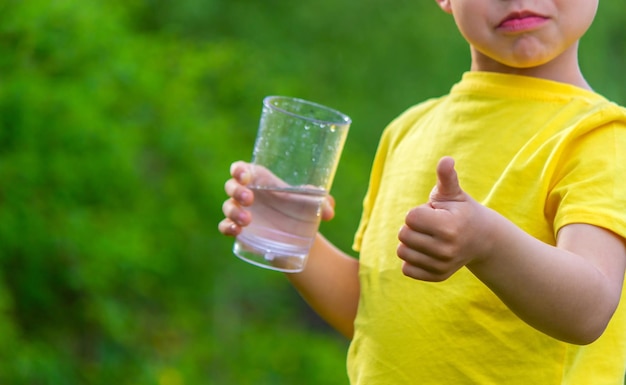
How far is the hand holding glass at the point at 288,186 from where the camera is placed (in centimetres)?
194

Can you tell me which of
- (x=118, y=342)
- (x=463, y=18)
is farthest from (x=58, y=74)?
(x=463, y=18)

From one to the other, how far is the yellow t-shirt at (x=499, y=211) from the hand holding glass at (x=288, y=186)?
136 millimetres

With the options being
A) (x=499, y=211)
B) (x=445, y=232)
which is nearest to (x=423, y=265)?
(x=445, y=232)

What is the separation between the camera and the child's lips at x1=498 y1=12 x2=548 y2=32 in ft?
5.61

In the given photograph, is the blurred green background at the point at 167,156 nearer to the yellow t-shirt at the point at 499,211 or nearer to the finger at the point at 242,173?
the finger at the point at 242,173

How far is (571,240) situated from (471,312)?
24 centimetres

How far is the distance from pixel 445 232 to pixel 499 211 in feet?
0.99

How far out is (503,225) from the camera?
1.45 m

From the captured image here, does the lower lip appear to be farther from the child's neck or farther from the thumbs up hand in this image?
the thumbs up hand

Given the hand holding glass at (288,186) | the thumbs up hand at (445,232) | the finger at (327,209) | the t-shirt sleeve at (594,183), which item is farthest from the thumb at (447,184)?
the finger at (327,209)

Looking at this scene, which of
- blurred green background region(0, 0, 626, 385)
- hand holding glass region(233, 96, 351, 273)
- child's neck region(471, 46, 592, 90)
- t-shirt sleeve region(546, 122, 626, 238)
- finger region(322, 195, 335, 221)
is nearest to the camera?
t-shirt sleeve region(546, 122, 626, 238)

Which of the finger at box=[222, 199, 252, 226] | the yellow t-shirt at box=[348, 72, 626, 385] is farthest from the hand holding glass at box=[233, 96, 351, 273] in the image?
the yellow t-shirt at box=[348, 72, 626, 385]

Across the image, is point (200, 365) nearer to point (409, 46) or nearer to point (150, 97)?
point (150, 97)

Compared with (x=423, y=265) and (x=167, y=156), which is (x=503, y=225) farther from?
(x=167, y=156)
